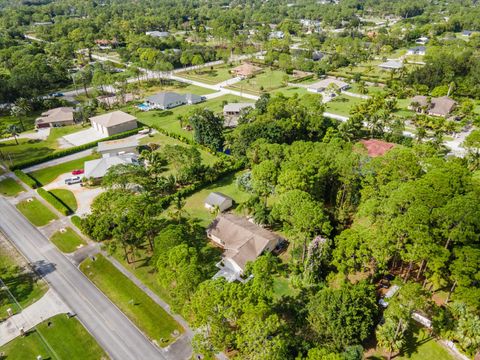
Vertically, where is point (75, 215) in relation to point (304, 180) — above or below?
below

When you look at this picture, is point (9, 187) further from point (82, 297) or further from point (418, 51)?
point (418, 51)

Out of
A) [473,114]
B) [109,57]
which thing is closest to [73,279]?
[473,114]

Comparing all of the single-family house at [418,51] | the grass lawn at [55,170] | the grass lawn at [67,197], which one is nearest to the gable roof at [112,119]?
the grass lawn at [55,170]

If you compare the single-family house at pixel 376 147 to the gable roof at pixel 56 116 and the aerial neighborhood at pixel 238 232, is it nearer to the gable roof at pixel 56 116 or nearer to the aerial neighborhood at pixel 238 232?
the aerial neighborhood at pixel 238 232

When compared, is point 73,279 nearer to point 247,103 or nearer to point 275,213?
point 275,213

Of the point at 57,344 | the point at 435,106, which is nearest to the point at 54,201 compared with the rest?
the point at 57,344

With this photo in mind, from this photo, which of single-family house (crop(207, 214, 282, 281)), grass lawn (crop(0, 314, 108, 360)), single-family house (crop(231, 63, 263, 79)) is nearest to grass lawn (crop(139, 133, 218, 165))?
single-family house (crop(207, 214, 282, 281))
